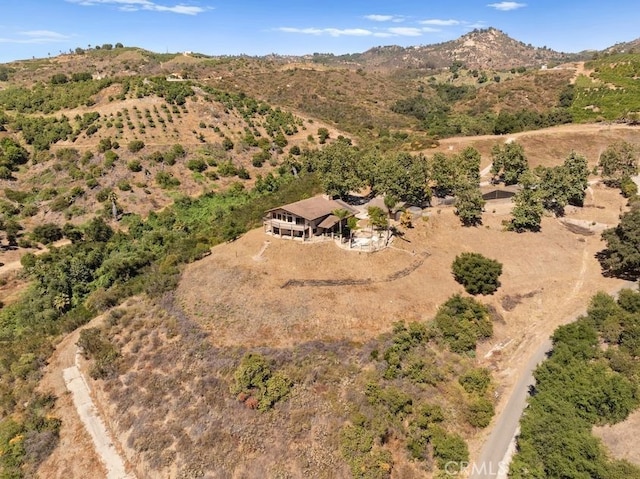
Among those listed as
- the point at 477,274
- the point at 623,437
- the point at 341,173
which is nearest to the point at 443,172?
the point at 341,173

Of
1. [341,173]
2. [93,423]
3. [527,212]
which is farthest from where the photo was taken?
[341,173]

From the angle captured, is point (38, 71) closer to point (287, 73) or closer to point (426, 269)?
point (287, 73)

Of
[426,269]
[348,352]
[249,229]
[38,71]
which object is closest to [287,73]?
[38,71]

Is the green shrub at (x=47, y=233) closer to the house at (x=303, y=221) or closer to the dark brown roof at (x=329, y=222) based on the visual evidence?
the house at (x=303, y=221)

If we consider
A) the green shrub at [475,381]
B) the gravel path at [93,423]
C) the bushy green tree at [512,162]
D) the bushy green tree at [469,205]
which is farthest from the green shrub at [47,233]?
the bushy green tree at [512,162]

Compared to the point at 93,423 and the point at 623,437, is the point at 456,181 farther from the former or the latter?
the point at 93,423

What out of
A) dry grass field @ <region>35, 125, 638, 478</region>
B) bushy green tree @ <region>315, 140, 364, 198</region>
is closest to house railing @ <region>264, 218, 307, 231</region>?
dry grass field @ <region>35, 125, 638, 478</region>

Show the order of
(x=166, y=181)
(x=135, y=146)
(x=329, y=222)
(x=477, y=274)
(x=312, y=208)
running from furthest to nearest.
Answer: (x=135, y=146), (x=166, y=181), (x=312, y=208), (x=329, y=222), (x=477, y=274)
